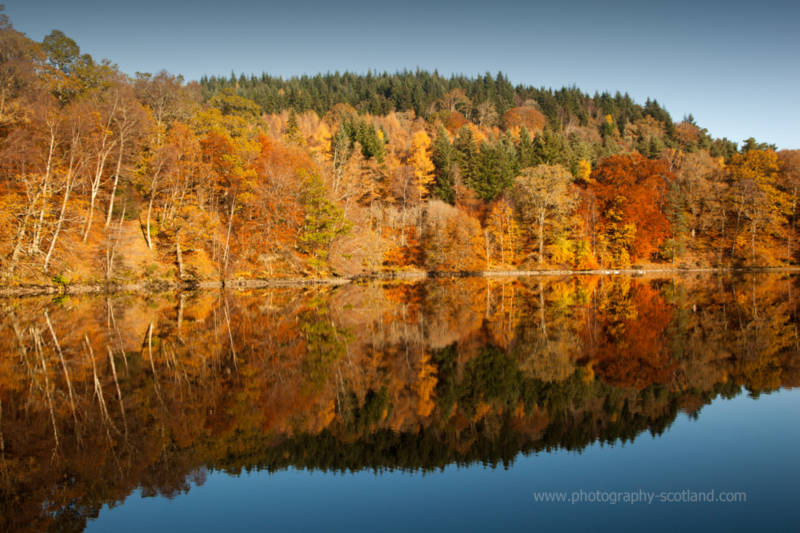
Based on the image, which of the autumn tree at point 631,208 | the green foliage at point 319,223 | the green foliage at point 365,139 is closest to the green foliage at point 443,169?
the green foliage at point 365,139

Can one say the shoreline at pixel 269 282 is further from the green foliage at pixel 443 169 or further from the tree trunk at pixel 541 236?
the green foliage at pixel 443 169

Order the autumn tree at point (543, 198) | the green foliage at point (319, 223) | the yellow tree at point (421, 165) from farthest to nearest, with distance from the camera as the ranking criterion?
the yellow tree at point (421, 165) < the autumn tree at point (543, 198) < the green foliage at point (319, 223)

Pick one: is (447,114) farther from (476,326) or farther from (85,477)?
(85,477)

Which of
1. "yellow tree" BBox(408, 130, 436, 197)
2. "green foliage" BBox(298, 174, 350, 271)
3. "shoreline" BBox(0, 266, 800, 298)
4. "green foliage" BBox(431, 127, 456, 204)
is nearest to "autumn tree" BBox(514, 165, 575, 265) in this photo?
"shoreline" BBox(0, 266, 800, 298)

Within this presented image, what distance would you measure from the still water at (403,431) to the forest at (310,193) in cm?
2086

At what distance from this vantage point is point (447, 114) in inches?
3494

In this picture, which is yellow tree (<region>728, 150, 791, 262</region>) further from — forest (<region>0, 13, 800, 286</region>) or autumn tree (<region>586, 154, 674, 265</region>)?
autumn tree (<region>586, 154, 674, 265</region>)

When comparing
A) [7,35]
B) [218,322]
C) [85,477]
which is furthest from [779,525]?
[7,35]

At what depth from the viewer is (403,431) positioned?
7113mm

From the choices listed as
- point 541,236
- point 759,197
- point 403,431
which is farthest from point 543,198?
point 403,431

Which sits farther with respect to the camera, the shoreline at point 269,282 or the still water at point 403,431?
the shoreline at point 269,282

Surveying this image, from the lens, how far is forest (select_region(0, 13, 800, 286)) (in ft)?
100

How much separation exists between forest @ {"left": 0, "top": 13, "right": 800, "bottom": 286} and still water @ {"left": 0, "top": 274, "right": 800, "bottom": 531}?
2086 centimetres

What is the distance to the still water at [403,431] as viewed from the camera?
5.13m
